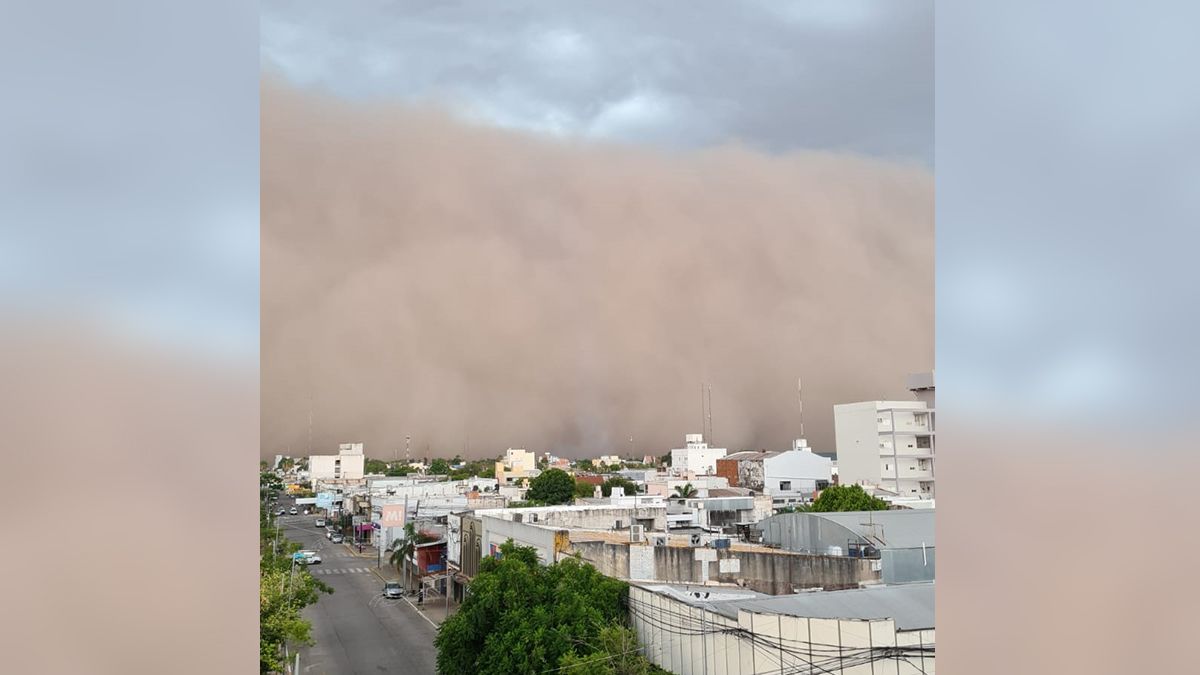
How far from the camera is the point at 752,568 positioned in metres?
6.28

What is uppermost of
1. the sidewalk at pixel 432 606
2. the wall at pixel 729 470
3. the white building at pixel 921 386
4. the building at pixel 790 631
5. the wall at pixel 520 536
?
the white building at pixel 921 386

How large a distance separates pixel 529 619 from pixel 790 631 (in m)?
1.80

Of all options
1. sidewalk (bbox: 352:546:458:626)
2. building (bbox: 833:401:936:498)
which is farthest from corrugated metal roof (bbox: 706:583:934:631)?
building (bbox: 833:401:936:498)

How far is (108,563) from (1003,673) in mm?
755

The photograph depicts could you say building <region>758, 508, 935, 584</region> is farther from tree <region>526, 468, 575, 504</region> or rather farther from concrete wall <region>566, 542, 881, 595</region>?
tree <region>526, 468, 575, 504</region>

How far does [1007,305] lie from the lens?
0.74m

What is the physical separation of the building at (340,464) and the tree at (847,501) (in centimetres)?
2335

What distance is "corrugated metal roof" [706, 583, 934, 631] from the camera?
405cm

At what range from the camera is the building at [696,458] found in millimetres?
26156

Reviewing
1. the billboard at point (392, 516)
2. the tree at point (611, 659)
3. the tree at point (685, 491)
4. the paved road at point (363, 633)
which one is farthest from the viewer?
the tree at point (685, 491)

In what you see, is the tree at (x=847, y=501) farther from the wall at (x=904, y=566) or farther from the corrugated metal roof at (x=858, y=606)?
the corrugated metal roof at (x=858, y=606)

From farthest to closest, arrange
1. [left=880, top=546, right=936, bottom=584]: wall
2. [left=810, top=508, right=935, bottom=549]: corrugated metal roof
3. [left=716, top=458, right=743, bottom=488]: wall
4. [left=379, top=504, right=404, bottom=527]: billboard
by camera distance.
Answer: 1. [left=716, top=458, right=743, bottom=488]: wall
2. [left=379, top=504, right=404, bottom=527]: billboard
3. [left=810, top=508, right=935, bottom=549]: corrugated metal roof
4. [left=880, top=546, right=936, bottom=584]: wall

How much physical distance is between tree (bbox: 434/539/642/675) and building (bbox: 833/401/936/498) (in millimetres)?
12692

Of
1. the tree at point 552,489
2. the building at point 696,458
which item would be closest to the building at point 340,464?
the building at point 696,458
